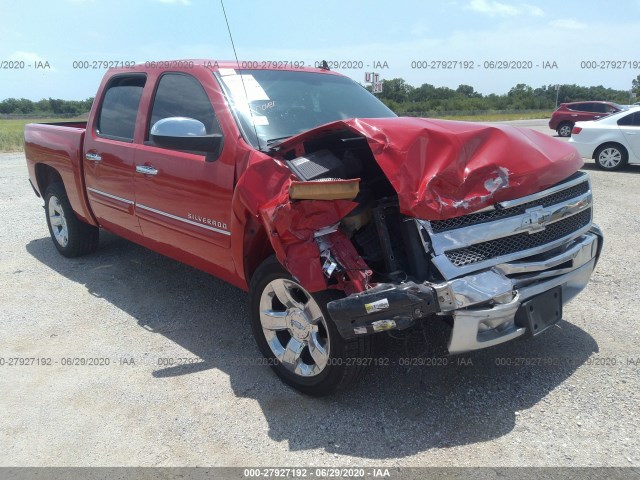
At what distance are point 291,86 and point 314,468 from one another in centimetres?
275

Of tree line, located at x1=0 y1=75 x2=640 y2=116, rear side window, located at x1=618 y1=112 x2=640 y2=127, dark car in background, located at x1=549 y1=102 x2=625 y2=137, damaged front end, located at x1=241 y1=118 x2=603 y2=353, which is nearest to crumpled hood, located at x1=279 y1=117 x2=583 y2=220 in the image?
damaged front end, located at x1=241 y1=118 x2=603 y2=353

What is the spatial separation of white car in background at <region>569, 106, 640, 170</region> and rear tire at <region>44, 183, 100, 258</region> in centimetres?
1054

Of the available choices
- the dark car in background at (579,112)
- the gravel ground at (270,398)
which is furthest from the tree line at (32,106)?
the gravel ground at (270,398)

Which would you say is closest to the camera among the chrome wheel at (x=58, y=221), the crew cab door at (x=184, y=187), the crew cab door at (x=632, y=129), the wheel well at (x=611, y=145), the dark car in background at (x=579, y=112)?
the crew cab door at (x=184, y=187)

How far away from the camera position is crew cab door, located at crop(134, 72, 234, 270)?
3602mm

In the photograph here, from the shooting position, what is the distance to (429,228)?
2.76m

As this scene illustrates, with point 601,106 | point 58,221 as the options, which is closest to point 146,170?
point 58,221

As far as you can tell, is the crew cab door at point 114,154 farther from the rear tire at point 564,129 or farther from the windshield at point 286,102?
the rear tire at point 564,129

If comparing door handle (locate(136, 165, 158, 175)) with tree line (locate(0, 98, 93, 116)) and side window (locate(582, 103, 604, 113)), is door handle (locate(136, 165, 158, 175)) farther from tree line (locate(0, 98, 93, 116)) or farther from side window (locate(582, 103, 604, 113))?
tree line (locate(0, 98, 93, 116))

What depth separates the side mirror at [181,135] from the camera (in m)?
3.38

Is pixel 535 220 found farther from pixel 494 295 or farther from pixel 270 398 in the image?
pixel 270 398

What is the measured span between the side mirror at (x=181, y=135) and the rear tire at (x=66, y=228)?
303 centimetres

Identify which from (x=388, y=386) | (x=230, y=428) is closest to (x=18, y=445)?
(x=230, y=428)

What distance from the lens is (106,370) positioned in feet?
12.2
